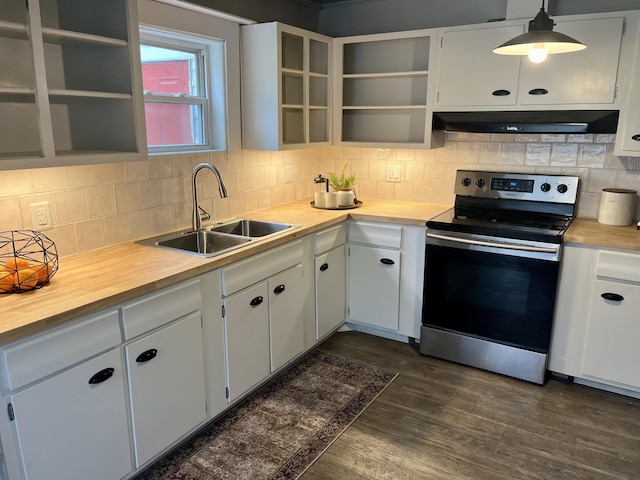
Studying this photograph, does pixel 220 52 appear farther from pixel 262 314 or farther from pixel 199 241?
pixel 262 314

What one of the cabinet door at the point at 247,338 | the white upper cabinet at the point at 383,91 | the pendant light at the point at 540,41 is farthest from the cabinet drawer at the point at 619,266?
the cabinet door at the point at 247,338

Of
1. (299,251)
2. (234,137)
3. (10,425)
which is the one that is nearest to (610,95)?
(299,251)

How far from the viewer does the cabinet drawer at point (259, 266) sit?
7.75ft

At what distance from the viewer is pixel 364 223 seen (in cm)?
326

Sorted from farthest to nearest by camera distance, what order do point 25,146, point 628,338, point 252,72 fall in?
1. point 252,72
2. point 628,338
3. point 25,146

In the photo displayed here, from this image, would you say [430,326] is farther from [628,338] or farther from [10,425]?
[10,425]

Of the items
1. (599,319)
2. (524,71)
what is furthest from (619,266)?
(524,71)

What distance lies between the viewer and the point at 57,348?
1647 millimetres

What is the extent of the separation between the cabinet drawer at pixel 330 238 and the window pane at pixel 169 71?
111 centimetres

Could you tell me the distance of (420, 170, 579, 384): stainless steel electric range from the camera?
108 inches

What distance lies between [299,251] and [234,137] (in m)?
0.84

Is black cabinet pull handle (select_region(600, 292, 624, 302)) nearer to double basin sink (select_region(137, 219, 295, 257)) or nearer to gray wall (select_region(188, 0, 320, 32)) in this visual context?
double basin sink (select_region(137, 219, 295, 257))

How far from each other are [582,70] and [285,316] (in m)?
2.15

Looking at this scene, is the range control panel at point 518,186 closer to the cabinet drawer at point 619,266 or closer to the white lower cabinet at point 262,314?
the cabinet drawer at point 619,266
